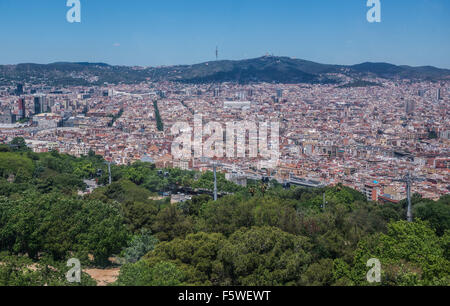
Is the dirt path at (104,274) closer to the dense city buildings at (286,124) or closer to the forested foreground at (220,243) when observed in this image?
the forested foreground at (220,243)

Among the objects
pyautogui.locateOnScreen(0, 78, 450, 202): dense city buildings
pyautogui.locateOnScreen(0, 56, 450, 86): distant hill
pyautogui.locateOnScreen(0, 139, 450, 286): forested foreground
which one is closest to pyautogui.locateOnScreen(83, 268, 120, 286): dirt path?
pyautogui.locateOnScreen(0, 139, 450, 286): forested foreground

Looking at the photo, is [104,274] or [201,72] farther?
[201,72]

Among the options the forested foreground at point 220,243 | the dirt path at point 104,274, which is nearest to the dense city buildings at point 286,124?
the forested foreground at point 220,243

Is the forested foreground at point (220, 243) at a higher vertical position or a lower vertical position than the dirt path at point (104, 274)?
higher

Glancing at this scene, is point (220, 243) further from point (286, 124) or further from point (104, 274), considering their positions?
point (286, 124)

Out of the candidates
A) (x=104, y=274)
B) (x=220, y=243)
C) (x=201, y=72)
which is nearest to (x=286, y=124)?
(x=104, y=274)
